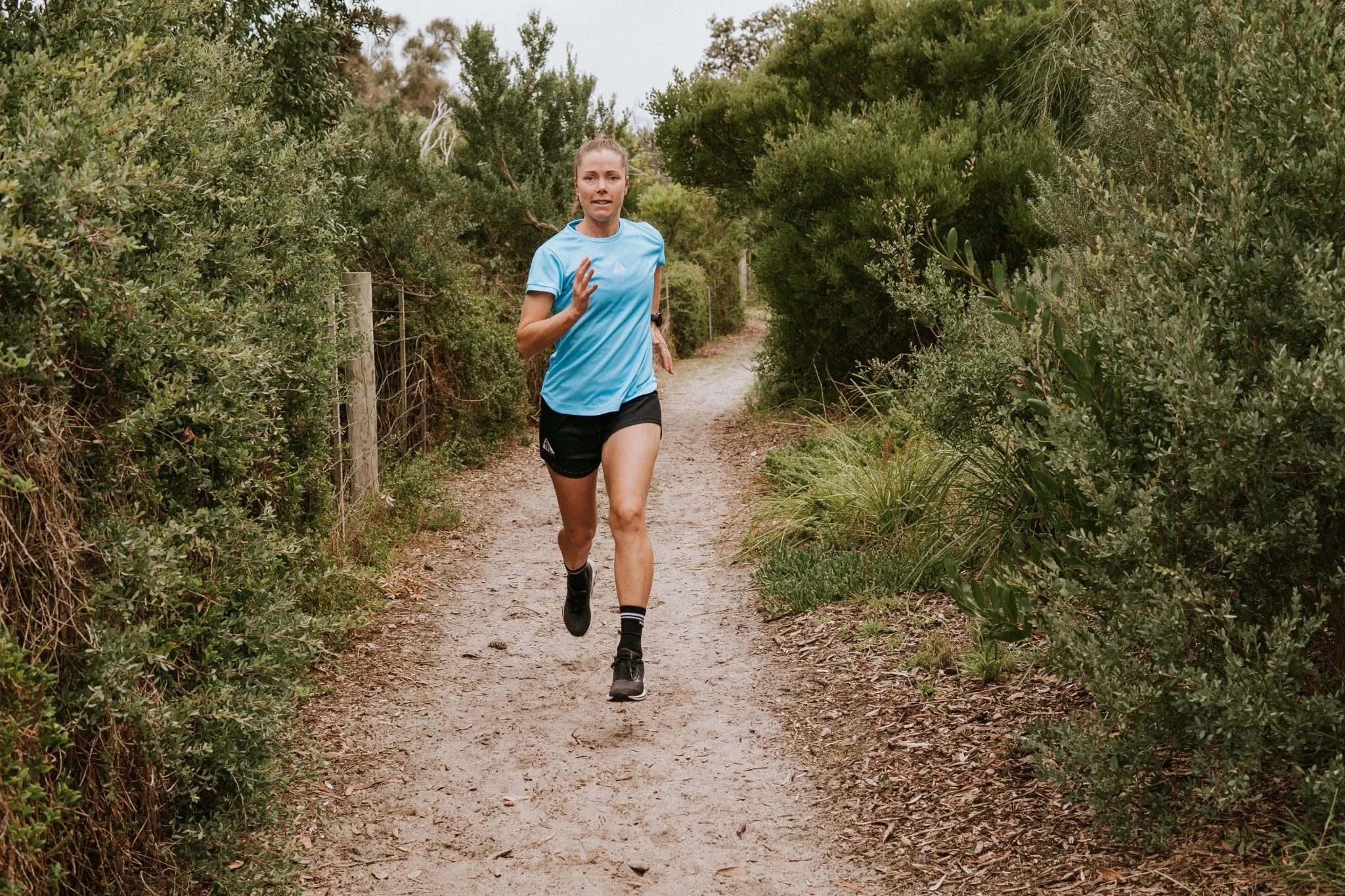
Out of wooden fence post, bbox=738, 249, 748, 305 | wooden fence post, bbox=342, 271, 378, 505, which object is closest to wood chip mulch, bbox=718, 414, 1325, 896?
wooden fence post, bbox=342, 271, 378, 505

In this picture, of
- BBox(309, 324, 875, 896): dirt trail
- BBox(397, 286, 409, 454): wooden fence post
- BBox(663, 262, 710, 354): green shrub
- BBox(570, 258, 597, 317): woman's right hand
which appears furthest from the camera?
BBox(663, 262, 710, 354): green shrub

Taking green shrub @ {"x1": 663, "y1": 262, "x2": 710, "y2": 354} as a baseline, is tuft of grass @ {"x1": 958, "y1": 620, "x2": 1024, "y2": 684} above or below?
below

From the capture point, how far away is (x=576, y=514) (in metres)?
5.13

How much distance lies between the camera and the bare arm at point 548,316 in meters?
4.40

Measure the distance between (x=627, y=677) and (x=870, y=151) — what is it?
703cm

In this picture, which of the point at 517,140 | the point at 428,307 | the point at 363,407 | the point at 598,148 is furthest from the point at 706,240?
the point at 598,148

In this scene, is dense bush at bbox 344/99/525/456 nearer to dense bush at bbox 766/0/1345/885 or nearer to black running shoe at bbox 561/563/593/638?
black running shoe at bbox 561/563/593/638

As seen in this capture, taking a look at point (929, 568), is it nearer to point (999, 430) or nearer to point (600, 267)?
point (999, 430)

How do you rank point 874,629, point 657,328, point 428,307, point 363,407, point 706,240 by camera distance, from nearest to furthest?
point 657,328
point 874,629
point 363,407
point 428,307
point 706,240

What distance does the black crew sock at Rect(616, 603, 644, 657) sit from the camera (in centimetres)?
470

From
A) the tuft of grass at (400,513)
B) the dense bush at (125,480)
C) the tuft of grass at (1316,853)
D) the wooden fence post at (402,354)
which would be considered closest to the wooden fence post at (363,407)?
the tuft of grass at (400,513)

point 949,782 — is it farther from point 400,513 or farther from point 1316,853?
point 400,513

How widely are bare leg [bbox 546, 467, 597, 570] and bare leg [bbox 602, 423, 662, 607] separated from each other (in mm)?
239

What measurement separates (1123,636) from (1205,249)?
3.58ft
